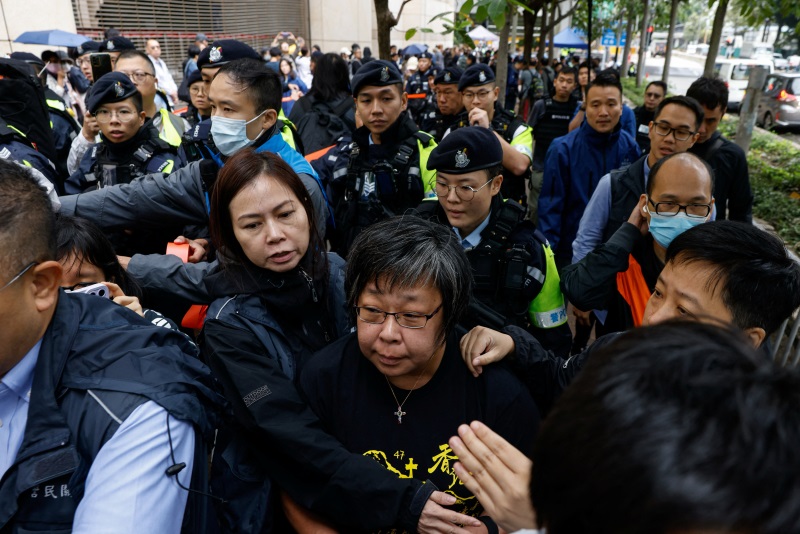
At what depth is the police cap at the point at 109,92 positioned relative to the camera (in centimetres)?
346

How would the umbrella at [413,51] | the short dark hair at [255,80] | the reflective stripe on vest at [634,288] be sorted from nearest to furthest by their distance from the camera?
the reflective stripe on vest at [634,288], the short dark hair at [255,80], the umbrella at [413,51]

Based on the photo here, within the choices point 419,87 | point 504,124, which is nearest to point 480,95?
point 504,124

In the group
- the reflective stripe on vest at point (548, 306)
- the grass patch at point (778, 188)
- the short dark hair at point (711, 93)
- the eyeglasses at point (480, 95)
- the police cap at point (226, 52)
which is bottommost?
the grass patch at point (778, 188)

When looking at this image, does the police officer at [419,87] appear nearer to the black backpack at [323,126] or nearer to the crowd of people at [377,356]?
the black backpack at [323,126]

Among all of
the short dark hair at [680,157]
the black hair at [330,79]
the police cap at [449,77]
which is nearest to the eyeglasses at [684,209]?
the short dark hair at [680,157]

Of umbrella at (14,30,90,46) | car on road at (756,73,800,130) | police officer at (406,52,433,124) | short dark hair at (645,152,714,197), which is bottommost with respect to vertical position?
car on road at (756,73,800,130)

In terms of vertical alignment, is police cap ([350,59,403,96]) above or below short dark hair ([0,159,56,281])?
above

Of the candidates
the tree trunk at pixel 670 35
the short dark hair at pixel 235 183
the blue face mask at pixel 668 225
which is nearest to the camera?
the short dark hair at pixel 235 183

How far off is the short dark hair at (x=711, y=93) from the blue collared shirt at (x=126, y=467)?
4158 millimetres

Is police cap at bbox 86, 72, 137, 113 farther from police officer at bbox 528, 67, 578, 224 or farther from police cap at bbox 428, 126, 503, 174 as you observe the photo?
police officer at bbox 528, 67, 578, 224

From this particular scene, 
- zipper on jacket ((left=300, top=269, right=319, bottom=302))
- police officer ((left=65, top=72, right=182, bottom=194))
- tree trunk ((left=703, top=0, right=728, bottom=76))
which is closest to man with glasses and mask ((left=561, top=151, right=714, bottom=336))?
zipper on jacket ((left=300, top=269, right=319, bottom=302))

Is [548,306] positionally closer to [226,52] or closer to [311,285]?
[311,285]

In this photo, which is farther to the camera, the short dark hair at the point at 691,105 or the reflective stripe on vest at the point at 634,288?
the short dark hair at the point at 691,105

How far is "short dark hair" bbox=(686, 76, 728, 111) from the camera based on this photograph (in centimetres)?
401
